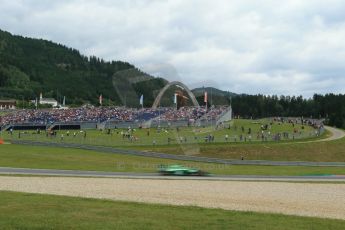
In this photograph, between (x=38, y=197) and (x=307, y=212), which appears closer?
(x=307, y=212)

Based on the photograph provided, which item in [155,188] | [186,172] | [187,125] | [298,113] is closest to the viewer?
[155,188]

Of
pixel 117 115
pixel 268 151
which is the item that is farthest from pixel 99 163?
pixel 117 115

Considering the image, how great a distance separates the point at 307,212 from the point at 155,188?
1015cm

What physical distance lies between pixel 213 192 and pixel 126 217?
11.6 meters

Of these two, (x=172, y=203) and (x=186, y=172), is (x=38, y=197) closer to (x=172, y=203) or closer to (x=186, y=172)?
(x=172, y=203)

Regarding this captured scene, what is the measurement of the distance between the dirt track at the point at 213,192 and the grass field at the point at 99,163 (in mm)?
10621

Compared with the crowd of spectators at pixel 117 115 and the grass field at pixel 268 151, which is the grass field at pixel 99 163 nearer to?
the grass field at pixel 268 151

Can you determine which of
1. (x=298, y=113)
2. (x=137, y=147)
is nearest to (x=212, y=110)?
(x=137, y=147)

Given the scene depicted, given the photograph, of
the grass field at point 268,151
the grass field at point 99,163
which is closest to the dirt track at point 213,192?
the grass field at point 99,163

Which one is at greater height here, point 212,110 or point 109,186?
point 212,110

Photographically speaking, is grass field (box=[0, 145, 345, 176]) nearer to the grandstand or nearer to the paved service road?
the paved service road

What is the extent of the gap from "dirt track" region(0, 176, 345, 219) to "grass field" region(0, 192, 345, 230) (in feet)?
8.15

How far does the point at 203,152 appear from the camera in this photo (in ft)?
202

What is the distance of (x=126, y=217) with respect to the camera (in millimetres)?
16047
